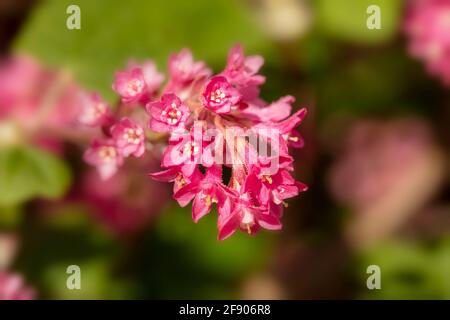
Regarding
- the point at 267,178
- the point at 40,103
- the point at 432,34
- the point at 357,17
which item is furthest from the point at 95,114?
the point at 432,34

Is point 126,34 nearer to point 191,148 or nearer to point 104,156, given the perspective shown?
point 104,156

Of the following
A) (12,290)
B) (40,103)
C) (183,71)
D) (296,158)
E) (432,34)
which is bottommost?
(12,290)

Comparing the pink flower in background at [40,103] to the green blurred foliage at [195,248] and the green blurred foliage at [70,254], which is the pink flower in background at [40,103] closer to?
the green blurred foliage at [70,254]

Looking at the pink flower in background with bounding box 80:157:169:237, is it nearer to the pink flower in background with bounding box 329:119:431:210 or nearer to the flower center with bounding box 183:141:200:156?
the pink flower in background with bounding box 329:119:431:210

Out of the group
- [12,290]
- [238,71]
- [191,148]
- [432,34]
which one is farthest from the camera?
[432,34]

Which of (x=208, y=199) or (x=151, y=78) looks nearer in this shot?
(x=208, y=199)

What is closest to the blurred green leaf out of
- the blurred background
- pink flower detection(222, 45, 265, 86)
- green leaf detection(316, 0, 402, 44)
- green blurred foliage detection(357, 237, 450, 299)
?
the blurred background
